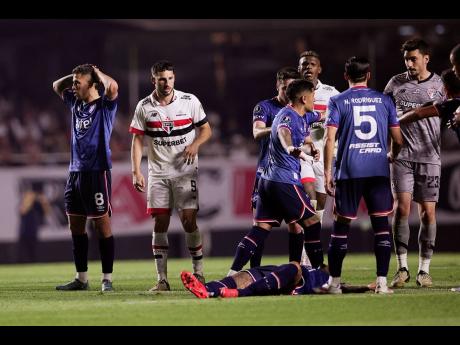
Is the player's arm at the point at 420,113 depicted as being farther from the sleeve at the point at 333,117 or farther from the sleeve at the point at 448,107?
the sleeve at the point at 333,117

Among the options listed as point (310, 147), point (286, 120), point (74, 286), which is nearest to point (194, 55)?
point (74, 286)

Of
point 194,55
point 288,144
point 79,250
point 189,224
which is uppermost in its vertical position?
point 194,55

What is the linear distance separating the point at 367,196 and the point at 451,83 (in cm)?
160

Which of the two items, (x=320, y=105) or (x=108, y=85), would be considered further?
(x=320, y=105)

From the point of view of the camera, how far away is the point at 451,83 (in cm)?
Result: 1013

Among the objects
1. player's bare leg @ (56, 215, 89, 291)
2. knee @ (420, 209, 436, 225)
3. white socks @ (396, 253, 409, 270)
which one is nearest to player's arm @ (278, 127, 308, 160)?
white socks @ (396, 253, 409, 270)

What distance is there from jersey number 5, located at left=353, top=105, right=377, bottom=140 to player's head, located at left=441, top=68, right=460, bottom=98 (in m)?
1.17

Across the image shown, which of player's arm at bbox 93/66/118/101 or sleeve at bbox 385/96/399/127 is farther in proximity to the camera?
player's arm at bbox 93/66/118/101

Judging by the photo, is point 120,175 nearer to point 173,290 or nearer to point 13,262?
point 13,262

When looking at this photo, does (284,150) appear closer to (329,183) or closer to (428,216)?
(329,183)

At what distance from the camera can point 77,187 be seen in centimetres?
1088

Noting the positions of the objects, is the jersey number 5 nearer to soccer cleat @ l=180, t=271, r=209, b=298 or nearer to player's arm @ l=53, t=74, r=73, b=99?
soccer cleat @ l=180, t=271, r=209, b=298

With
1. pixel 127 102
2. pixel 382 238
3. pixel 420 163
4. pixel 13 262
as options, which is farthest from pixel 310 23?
pixel 382 238

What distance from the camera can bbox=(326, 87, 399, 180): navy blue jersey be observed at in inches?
368
